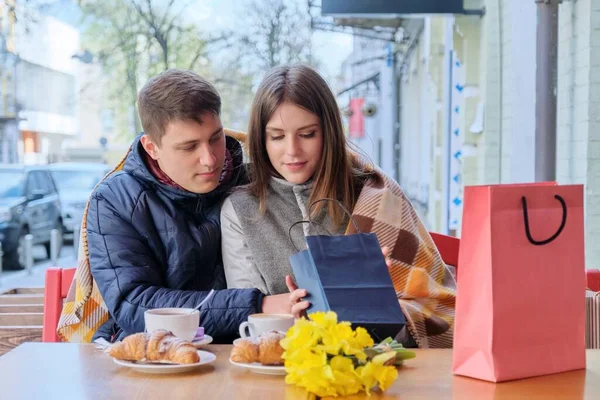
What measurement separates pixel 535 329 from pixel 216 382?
0.64m

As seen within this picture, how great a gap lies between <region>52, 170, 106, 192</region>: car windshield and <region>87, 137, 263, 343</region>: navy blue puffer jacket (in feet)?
35.4

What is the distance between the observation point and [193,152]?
8.29ft

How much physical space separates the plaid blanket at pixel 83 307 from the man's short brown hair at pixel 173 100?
33 centimetres

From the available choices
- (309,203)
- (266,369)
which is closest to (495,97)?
(309,203)

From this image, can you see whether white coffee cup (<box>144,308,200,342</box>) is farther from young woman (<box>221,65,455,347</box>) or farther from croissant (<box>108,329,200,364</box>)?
young woman (<box>221,65,455,347</box>)

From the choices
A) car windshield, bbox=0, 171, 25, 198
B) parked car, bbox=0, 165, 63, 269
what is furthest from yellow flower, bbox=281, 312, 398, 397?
car windshield, bbox=0, 171, 25, 198

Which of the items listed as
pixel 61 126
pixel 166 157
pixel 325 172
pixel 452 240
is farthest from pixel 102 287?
pixel 61 126

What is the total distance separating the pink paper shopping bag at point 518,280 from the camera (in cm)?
173

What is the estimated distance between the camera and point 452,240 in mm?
2975

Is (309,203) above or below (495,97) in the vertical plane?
below

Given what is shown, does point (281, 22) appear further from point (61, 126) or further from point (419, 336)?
point (419, 336)

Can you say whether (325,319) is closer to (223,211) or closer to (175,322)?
(175,322)

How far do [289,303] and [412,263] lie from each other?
0.60 metres

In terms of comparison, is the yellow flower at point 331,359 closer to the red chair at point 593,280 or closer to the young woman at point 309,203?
the young woman at point 309,203
